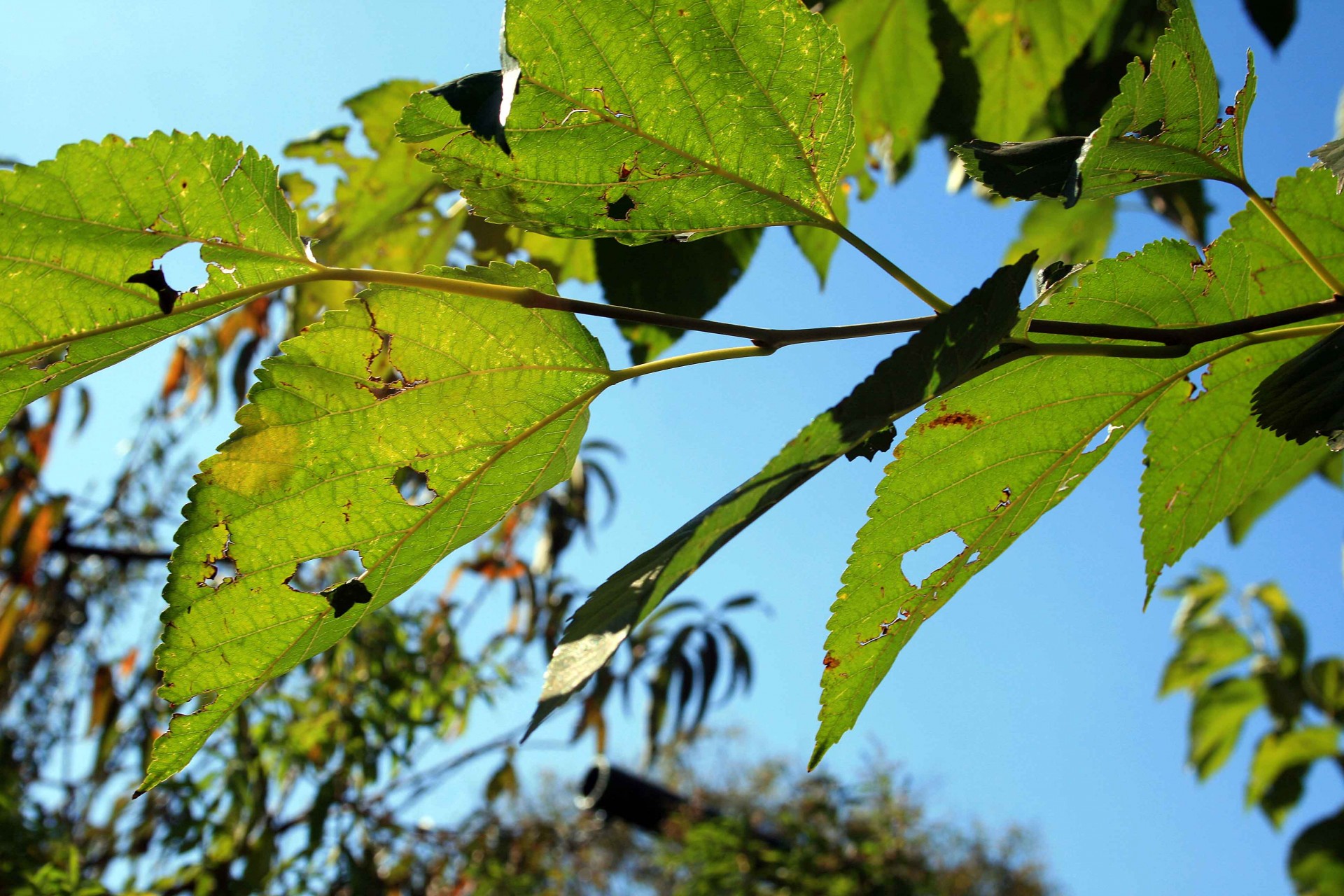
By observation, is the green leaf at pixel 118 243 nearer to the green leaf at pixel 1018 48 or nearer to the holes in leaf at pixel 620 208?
the holes in leaf at pixel 620 208

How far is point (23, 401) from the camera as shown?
378 millimetres

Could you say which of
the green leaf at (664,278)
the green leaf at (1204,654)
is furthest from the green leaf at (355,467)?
the green leaf at (1204,654)

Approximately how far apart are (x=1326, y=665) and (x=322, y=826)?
3498 mm

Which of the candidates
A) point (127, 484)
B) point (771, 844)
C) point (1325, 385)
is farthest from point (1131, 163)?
point (771, 844)

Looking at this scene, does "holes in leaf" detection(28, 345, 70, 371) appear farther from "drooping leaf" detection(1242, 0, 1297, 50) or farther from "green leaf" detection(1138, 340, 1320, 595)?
"drooping leaf" detection(1242, 0, 1297, 50)

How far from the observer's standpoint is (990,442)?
0.40 m

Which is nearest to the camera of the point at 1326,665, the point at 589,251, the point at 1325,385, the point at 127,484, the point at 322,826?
the point at 1325,385

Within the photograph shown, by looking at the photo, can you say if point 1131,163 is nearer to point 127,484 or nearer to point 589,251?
point 589,251

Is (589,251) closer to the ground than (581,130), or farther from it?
farther from it

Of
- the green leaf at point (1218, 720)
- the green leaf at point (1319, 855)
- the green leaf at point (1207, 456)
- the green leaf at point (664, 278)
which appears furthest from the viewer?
the green leaf at point (1218, 720)

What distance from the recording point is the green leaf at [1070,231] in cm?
129

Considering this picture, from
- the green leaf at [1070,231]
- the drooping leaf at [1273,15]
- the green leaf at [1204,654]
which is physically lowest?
the drooping leaf at [1273,15]

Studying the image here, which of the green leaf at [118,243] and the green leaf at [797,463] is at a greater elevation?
the green leaf at [118,243]

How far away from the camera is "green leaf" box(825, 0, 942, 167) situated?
86cm
